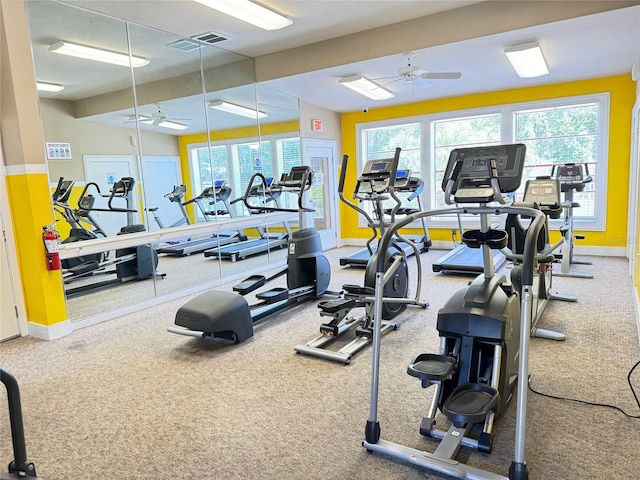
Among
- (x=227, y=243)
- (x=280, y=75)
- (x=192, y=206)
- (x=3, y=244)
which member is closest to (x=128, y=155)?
(x=192, y=206)

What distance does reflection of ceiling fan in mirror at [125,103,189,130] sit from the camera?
512cm

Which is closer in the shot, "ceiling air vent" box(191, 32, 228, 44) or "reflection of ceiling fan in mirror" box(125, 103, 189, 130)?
"reflection of ceiling fan in mirror" box(125, 103, 189, 130)

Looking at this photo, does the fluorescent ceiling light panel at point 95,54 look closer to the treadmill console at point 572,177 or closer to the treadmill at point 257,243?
the treadmill at point 257,243

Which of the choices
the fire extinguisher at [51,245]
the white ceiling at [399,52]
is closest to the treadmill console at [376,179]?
the white ceiling at [399,52]

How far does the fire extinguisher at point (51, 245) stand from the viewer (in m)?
4.06

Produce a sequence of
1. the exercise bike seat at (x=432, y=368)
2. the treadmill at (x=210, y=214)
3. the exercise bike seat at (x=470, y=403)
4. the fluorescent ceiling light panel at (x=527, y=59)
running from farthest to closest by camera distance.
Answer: the treadmill at (x=210, y=214)
the fluorescent ceiling light panel at (x=527, y=59)
the exercise bike seat at (x=432, y=368)
the exercise bike seat at (x=470, y=403)

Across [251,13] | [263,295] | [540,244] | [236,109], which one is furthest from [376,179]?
[236,109]

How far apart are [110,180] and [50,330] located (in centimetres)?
172

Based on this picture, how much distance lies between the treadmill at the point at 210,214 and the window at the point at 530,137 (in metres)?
3.71

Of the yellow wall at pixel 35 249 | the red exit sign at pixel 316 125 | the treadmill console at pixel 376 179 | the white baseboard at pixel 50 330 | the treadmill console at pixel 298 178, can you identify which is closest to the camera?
the treadmill console at pixel 376 179

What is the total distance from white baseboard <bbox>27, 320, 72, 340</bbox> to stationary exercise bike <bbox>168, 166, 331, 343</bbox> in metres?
1.19

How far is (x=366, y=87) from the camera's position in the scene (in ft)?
22.0

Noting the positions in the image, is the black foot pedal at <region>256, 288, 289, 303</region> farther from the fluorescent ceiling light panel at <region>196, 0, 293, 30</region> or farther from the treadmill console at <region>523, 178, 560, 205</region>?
the fluorescent ceiling light panel at <region>196, 0, 293, 30</region>

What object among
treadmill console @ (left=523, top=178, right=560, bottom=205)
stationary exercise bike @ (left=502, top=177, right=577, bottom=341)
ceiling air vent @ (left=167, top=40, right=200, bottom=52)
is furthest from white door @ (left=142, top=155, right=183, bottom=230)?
treadmill console @ (left=523, top=178, right=560, bottom=205)
